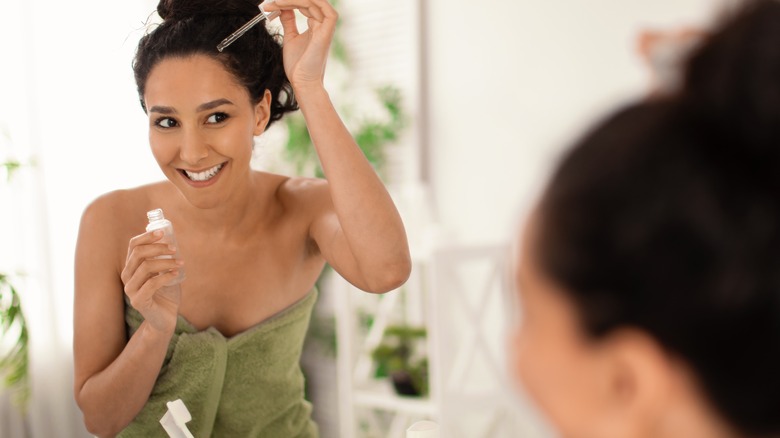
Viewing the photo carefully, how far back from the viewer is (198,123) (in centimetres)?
107

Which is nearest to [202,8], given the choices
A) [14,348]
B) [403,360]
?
[14,348]

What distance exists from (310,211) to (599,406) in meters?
0.85

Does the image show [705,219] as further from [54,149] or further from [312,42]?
[54,149]

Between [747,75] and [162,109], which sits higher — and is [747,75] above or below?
above

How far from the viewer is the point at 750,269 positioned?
385 mm

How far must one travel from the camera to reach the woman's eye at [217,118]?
108 cm

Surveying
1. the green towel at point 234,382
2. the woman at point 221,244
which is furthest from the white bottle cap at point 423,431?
the green towel at point 234,382

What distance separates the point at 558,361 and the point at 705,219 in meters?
0.13

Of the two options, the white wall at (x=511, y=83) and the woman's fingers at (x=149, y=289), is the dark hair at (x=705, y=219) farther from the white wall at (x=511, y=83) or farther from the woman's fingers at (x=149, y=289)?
the white wall at (x=511, y=83)

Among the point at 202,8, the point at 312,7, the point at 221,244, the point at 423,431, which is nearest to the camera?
the point at 423,431

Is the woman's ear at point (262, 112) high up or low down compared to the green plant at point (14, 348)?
up

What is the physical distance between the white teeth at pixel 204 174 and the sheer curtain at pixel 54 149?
1326 mm

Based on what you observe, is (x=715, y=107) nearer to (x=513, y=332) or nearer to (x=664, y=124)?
(x=664, y=124)

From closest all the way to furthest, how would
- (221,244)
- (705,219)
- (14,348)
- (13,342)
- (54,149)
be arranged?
(705,219)
(221,244)
(14,348)
(13,342)
(54,149)
